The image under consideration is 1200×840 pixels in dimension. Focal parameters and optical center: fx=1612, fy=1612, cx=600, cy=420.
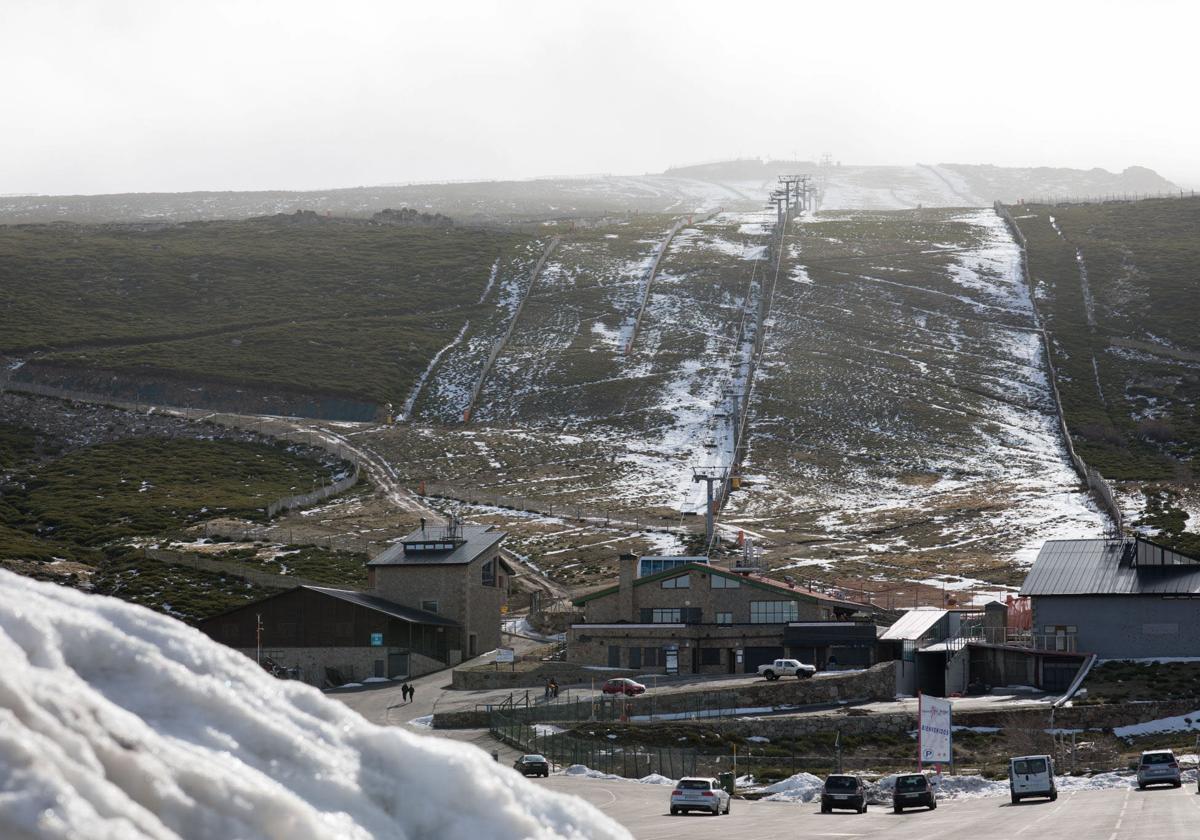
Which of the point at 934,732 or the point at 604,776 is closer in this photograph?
the point at 934,732

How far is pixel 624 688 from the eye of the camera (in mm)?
63344

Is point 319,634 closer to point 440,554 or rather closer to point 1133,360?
Result: point 440,554

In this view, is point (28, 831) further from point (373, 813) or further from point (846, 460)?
point (846, 460)

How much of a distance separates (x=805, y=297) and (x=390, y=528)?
286 feet

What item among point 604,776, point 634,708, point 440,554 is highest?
point 604,776

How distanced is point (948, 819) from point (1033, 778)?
17.3 feet

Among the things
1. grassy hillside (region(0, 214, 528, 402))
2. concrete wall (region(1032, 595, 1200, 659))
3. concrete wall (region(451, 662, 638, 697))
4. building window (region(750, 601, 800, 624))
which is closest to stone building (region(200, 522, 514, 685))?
concrete wall (region(451, 662, 638, 697))

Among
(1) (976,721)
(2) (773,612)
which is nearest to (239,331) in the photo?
(2) (773,612)

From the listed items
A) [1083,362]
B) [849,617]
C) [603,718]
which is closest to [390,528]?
[849,617]

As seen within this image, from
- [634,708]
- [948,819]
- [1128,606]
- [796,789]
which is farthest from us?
[1128,606]

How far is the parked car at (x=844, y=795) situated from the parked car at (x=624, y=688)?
24.1 metres

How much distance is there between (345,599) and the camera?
239 ft

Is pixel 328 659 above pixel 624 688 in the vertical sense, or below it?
below

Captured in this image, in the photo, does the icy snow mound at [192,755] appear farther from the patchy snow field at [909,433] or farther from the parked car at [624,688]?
the patchy snow field at [909,433]
